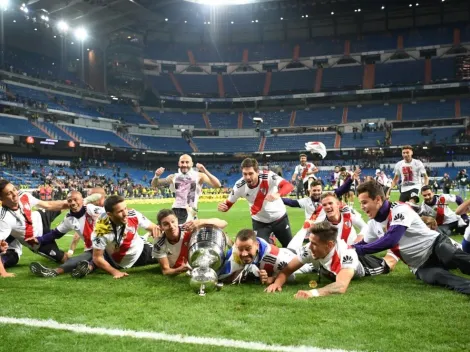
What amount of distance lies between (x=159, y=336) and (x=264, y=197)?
14.2 ft

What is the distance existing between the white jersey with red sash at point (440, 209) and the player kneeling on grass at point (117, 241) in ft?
21.0

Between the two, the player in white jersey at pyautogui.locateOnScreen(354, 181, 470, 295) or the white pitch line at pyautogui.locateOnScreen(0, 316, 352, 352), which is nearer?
the white pitch line at pyautogui.locateOnScreen(0, 316, 352, 352)

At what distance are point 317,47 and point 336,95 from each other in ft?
30.7

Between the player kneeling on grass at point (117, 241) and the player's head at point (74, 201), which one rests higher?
the player's head at point (74, 201)

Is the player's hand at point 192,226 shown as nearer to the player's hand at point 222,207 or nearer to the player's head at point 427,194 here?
the player's hand at point 222,207

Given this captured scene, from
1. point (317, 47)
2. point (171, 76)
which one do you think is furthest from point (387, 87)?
point (171, 76)

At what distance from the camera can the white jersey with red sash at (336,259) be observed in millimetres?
5066

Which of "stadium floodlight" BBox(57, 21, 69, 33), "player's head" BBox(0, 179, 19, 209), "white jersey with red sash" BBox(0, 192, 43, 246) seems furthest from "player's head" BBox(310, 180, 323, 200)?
"stadium floodlight" BBox(57, 21, 69, 33)

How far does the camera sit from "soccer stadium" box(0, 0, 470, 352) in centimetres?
418

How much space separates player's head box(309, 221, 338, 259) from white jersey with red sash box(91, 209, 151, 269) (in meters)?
2.90

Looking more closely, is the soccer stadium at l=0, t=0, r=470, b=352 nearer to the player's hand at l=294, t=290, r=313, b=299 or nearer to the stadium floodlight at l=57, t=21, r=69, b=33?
the player's hand at l=294, t=290, r=313, b=299

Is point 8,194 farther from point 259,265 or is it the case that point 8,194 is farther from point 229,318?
point 229,318

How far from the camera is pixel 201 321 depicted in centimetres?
397

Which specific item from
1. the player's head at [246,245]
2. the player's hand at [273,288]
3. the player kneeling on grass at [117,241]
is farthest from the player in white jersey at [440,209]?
the player kneeling on grass at [117,241]
